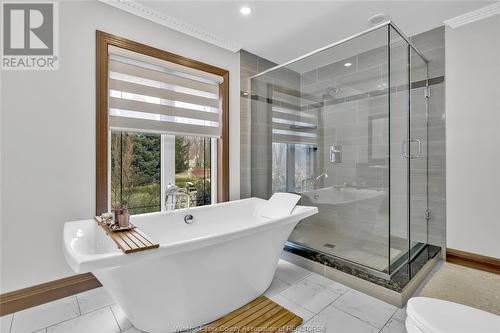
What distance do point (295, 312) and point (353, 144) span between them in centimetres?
190

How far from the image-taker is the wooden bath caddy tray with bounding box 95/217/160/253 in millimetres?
1245

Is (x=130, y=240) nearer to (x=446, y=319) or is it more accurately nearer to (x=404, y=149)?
(x=446, y=319)

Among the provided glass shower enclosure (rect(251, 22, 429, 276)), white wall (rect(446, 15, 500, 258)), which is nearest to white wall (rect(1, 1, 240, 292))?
glass shower enclosure (rect(251, 22, 429, 276))

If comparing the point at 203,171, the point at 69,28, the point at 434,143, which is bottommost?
the point at 203,171

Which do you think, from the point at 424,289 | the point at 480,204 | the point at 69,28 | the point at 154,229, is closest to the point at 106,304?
the point at 154,229

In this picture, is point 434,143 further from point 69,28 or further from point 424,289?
point 69,28

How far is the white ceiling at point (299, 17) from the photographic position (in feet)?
7.24

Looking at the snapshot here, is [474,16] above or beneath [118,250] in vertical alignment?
above

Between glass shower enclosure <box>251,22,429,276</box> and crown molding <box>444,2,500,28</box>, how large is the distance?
40 cm

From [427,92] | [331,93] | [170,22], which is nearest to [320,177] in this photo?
[331,93]

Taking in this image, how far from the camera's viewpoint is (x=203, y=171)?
9.70 ft

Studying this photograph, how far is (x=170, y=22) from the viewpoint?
243 centimetres

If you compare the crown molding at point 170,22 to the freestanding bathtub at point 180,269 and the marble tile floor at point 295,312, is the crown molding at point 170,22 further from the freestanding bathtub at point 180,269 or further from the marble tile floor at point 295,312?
the marble tile floor at point 295,312

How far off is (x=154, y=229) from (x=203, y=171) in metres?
1.01
